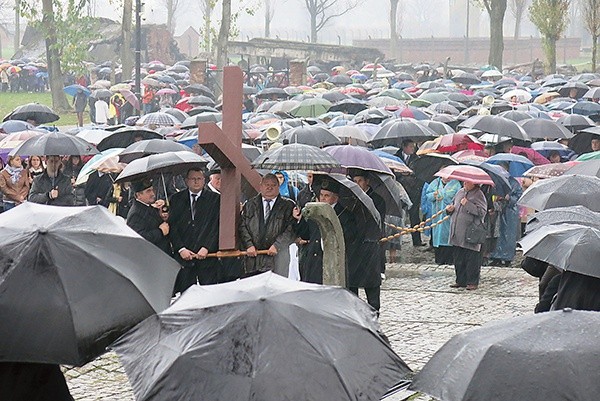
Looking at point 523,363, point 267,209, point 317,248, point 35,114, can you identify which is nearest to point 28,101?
point 35,114

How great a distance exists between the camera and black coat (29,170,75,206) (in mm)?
13766

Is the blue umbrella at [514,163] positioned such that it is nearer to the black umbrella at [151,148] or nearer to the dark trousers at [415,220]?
the dark trousers at [415,220]

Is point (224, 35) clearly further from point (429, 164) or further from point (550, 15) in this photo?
point (429, 164)

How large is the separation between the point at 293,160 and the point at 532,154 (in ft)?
25.0

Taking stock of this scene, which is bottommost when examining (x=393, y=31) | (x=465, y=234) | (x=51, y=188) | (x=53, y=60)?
(x=465, y=234)

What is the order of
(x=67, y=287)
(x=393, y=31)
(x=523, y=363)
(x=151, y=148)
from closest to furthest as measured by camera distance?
1. (x=523, y=363)
2. (x=67, y=287)
3. (x=151, y=148)
4. (x=393, y=31)

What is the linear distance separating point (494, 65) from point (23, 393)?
45172 millimetres

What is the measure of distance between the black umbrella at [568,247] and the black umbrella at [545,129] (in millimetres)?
11276

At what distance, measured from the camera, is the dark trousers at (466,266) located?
43.6 feet

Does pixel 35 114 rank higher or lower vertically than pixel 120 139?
higher

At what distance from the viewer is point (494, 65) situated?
4953 cm

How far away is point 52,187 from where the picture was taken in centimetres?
1388

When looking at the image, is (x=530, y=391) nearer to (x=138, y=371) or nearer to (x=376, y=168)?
(x=138, y=371)

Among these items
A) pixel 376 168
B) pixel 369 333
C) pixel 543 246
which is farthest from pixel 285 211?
pixel 369 333
